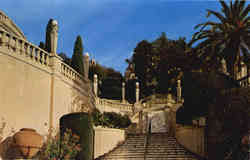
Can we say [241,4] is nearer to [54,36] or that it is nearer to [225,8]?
[225,8]

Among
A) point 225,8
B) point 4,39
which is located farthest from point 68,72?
point 225,8

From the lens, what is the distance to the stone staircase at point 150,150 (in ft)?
59.1

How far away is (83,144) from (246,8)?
15080mm

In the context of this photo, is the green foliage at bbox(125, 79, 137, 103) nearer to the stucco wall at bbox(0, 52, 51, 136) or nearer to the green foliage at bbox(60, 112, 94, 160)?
the green foliage at bbox(60, 112, 94, 160)

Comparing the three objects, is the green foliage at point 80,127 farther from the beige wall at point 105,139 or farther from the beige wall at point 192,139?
the beige wall at point 192,139

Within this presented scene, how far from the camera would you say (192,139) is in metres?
18.5

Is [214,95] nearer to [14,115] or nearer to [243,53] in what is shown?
[243,53]

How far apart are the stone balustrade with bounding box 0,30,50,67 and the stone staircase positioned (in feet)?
23.3

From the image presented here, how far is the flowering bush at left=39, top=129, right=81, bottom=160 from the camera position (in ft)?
45.0

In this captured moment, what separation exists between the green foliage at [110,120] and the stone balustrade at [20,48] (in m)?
6.09

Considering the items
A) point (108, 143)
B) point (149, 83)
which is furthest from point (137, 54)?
point (108, 143)

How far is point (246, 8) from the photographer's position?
2191 centimetres

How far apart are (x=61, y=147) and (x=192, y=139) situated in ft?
26.8

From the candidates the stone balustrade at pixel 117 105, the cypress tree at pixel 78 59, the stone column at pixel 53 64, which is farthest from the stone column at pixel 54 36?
the stone balustrade at pixel 117 105
